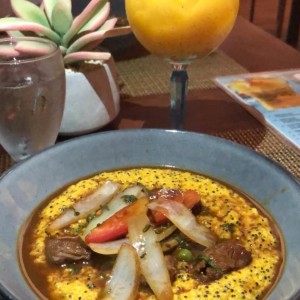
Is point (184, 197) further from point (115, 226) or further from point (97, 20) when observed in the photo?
point (97, 20)

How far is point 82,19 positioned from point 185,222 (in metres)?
0.62

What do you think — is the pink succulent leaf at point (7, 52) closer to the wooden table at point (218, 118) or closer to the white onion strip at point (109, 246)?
the wooden table at point (218, 118)

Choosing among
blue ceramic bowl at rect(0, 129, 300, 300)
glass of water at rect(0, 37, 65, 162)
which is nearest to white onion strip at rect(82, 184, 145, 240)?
blue ceramic bowl at rect(0, 129, 300, 300)

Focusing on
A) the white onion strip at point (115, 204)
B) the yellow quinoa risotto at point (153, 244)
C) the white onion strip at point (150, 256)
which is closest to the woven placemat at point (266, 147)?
the yellow quinoa risotto at point (153, 244)

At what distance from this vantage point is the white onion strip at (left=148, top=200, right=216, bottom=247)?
77cm

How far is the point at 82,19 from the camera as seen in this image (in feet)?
3.93

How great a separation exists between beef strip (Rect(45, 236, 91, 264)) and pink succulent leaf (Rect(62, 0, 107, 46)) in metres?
0.59

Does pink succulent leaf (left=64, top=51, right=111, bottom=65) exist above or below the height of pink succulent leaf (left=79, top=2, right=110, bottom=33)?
below

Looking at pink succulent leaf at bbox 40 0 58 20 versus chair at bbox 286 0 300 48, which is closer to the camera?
pink succulent leaf at bbox 40 0 58 20

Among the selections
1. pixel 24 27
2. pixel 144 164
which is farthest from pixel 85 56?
pixel 144 164

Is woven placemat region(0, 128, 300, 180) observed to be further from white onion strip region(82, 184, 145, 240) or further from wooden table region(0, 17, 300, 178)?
white onion strip region(82, 184, 145, 240)

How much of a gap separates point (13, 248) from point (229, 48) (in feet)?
4.10

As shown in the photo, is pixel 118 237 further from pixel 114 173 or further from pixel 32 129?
pixel 32 129

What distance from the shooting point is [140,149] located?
101cm
